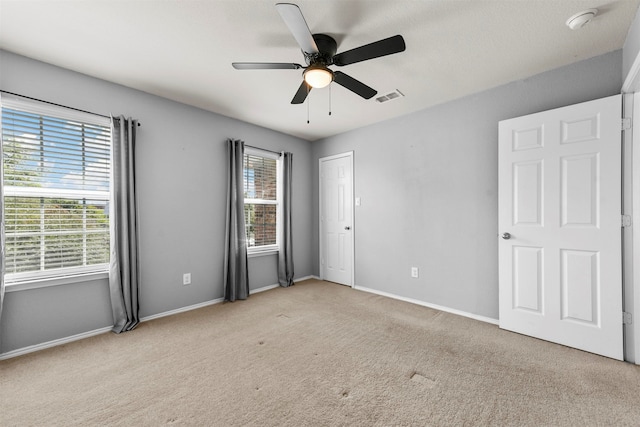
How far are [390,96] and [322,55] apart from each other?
1409mm

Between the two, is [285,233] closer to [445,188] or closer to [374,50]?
[445,188]

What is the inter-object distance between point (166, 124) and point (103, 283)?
1.84m

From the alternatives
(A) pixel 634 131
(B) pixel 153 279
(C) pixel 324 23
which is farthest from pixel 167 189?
(A) pixel 634 131

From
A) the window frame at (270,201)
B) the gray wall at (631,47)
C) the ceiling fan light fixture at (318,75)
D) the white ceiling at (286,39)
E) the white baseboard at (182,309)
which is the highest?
the white ceiling at (286,39)

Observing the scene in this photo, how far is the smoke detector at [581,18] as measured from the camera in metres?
Answer: 1.83

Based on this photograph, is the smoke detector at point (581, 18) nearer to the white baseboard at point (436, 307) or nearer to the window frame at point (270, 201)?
the white baseboard at point (436, 307)

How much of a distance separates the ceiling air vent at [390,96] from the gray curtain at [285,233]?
5.82 feet

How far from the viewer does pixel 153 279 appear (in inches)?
121

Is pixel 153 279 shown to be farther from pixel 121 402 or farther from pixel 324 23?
pixel 324 23

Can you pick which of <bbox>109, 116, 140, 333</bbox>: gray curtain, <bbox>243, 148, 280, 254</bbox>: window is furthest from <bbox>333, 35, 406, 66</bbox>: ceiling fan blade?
<bbox>243, 148, 280, 254</bbox>: window

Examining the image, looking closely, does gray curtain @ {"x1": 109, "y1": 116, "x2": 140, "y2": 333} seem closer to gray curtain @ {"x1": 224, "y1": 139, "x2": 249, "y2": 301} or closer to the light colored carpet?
the light colored carpet

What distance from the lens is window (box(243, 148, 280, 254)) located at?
4105 mm

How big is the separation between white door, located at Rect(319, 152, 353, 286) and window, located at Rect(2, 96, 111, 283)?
119 inches

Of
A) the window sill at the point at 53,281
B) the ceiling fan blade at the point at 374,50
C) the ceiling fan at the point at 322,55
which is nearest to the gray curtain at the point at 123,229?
the window sill at the point at 53,281
